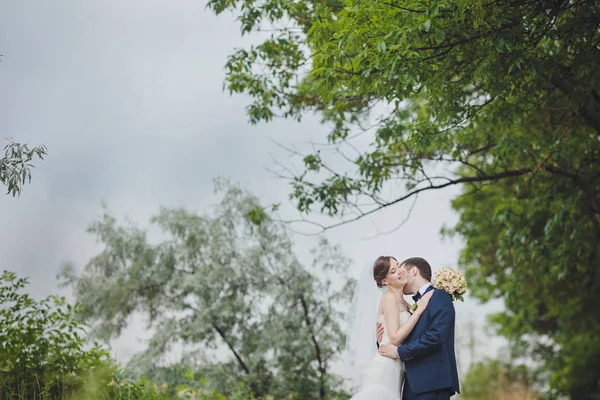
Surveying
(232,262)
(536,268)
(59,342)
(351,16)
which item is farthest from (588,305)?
(59,342)

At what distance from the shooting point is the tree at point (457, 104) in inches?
217

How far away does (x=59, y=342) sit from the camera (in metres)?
6.32

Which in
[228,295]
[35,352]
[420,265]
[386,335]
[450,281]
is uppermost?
[228,295]

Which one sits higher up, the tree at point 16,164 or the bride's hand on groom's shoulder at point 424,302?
the tree at point 16,164

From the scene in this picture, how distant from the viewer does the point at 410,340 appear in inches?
165

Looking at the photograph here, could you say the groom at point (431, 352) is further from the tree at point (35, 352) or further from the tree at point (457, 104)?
the tree at point (35, 352)

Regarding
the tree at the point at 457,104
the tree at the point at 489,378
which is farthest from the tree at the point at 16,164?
the tree at the point at 489,378

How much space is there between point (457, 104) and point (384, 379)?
3092mm

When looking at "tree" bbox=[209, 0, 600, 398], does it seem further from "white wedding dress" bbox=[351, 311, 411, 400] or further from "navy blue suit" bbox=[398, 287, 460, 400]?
"white wedding dress" bbox=[351, 311, 411, 400]

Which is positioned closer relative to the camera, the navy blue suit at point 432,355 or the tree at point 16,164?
the navy blue suit at point 432,355

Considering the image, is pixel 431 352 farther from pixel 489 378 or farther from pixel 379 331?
pixel 489 378

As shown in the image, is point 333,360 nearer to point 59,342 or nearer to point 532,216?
point 532,216

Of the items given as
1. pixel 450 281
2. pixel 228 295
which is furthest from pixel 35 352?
pixel 228 295

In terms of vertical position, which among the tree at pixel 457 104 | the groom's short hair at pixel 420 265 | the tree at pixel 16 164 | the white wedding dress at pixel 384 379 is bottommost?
the white wedding dress at pixel 384 379
